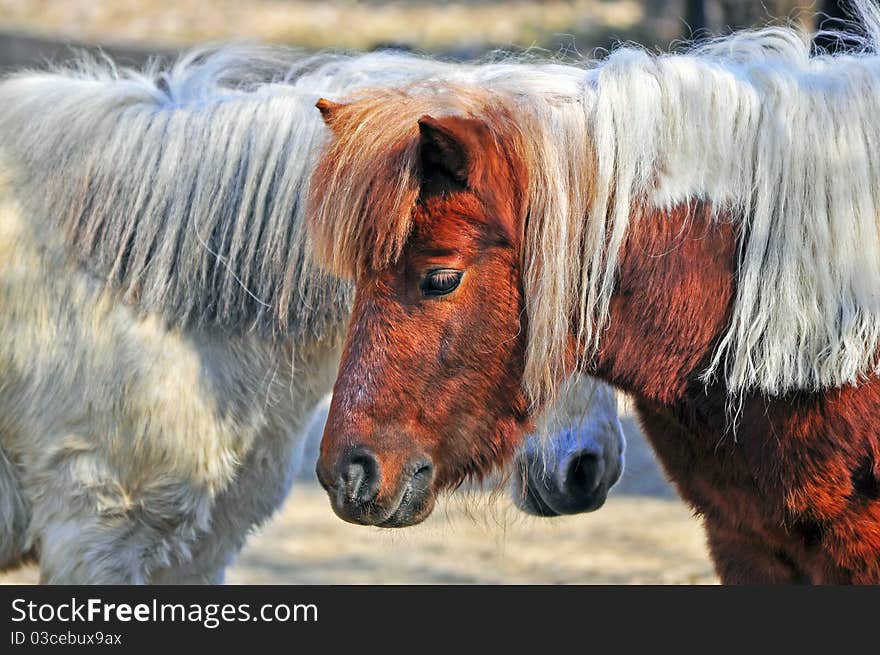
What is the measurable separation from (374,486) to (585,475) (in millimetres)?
1022

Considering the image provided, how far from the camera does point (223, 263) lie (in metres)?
3.20

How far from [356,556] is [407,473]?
380 cm

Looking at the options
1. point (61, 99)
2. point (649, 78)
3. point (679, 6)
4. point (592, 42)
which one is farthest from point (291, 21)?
point (649, 78)

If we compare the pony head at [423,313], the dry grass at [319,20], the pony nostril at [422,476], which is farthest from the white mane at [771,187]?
the dry grass at [319,20]

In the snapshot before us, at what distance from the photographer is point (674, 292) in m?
2.37

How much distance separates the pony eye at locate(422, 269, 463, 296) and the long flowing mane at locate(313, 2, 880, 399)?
0.33 ft

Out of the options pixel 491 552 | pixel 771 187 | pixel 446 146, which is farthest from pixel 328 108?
pixel 491 552

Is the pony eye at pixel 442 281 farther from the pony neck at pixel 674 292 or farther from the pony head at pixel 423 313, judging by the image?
the pony neck at pixel 674 292

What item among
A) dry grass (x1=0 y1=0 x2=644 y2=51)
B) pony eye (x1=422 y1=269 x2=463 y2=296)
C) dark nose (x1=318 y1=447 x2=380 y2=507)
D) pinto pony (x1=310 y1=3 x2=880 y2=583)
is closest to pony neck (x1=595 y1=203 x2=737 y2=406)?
pinto pony (x1=310 y1=3 x2=880 y2=583)

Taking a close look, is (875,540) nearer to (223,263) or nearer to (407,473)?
(407,473)

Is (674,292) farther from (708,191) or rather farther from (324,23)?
(324,23)

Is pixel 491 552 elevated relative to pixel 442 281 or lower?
lower

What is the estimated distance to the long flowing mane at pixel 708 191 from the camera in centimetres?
228

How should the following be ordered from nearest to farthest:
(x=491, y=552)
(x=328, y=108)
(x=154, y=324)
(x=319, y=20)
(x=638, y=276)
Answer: (x=638, y=276) < (x=328, y=108) < (x=154, y=324) < (x=491, y=552) < (x=319, y=20)
